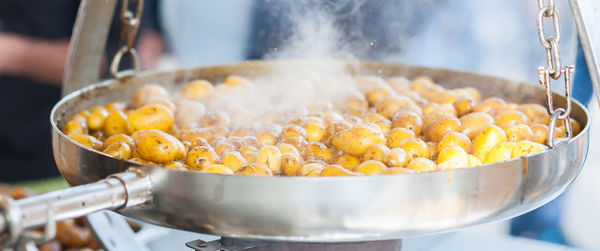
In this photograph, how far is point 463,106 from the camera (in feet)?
4.68

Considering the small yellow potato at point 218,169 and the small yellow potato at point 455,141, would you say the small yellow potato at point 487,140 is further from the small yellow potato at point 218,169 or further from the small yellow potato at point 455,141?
the small yellow potato at point 218,169

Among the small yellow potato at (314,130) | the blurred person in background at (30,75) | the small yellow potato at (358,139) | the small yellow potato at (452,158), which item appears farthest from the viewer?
the blurred person in background at (30,75)

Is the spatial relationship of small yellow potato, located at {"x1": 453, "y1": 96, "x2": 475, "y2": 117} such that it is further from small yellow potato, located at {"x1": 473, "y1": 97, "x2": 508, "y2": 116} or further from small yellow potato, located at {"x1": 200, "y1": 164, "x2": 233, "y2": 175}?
small yellow potato, located at {"x1": 200, "y1": 164, "x2": 233, "y2": 175}

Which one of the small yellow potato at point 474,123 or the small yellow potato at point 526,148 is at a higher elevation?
the small yellow potato at point 474,123

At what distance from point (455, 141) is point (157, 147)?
60 centimetres

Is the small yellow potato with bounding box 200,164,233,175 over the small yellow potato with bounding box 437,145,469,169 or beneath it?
beneath

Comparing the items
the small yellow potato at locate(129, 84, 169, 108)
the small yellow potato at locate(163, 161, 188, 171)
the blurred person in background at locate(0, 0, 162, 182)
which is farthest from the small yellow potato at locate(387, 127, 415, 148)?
the blurred person in background at locate(0, 0, 162, 182)

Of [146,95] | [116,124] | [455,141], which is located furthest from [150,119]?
[455,141]

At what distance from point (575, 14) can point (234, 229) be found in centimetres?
68

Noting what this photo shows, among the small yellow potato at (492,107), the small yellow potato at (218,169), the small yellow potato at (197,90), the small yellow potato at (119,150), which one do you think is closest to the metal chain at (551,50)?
the small yellow potato at (492,107)

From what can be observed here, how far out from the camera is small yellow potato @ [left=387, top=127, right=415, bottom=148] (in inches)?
47.7

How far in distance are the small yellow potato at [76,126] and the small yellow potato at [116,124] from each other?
5 centimetres

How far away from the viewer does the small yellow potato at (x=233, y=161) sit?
1.12m

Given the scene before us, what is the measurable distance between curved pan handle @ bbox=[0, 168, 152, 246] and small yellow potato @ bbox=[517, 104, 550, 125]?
0.90 metres
